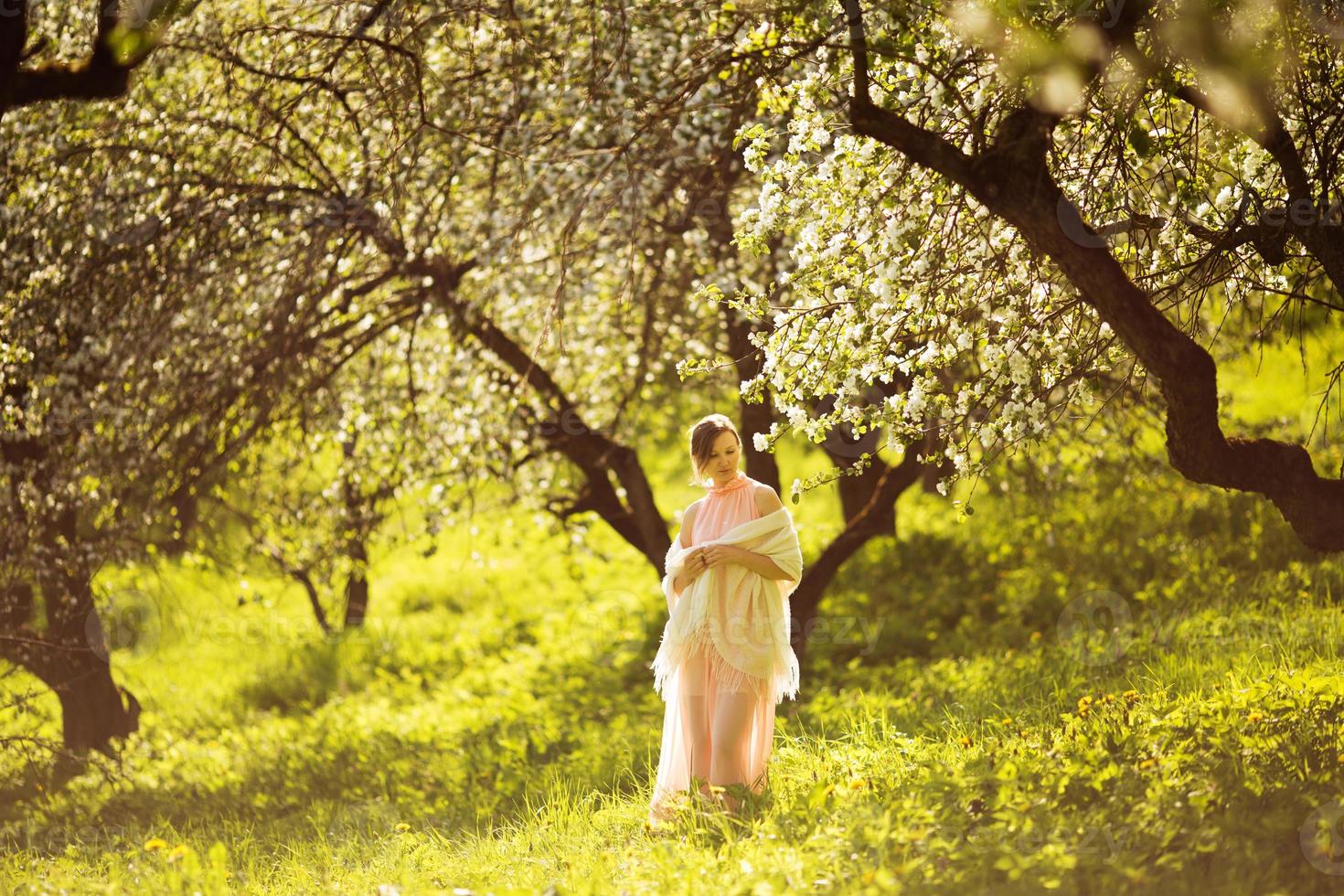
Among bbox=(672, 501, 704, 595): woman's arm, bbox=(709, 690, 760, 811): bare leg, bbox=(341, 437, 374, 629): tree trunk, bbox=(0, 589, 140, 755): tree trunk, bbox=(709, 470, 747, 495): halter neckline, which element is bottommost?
bbox=(709, 690, 760, 811): bare leg

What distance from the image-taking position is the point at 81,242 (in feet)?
29.2

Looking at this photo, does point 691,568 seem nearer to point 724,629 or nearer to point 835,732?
point 724,629

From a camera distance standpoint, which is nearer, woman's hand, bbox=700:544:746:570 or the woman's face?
woman's hand, bbox=700:544:746:570

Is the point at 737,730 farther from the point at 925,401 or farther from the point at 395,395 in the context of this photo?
the point at 395,395

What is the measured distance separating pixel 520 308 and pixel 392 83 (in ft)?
9.59

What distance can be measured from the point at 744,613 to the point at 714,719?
0.56 metres

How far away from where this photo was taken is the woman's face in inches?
252

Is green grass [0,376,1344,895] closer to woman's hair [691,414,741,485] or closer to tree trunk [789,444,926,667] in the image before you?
tree trunk [789,444,926,667]

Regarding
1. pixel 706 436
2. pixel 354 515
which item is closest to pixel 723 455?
pixel 706 436

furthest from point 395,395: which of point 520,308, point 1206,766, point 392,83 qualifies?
point 1206,766

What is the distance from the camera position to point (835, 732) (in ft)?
27.9

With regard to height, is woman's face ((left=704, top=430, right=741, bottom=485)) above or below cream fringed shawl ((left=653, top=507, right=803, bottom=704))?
above

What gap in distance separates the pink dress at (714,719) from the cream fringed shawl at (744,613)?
64mm

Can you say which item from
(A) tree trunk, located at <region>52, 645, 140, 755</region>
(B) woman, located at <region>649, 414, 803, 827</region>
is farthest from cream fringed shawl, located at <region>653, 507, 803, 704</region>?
(A) tree trunk, located at <region>52, 645, 140, 755</region>
